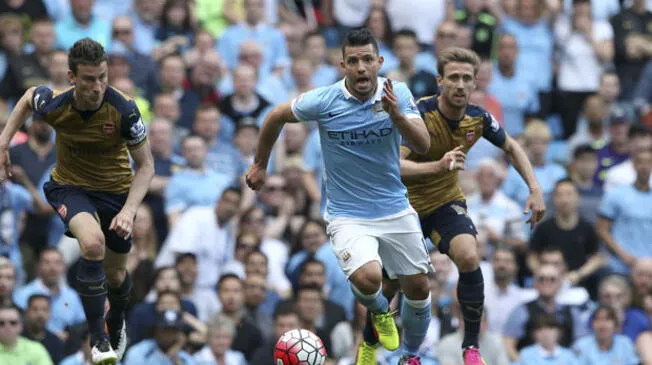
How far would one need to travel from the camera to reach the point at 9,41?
21516 millimetres

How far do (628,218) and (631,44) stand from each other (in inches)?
170

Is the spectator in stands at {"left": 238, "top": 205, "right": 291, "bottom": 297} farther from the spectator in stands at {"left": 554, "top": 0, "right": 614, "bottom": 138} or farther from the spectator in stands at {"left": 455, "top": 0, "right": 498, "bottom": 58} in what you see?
the spectator in stands at {"left": 554, "top": 0, "right": 614, "bottom": 138}

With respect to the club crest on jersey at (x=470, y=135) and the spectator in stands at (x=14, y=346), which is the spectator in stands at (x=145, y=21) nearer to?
the spectator in stands at (x=14, y=346)

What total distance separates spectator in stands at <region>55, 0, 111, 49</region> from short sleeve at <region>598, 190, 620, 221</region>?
7003 millimetres

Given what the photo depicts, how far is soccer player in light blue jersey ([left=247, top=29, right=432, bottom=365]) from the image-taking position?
14.2 m

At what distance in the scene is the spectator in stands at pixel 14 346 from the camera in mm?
17891

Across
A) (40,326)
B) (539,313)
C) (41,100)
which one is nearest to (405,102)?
(41,100)

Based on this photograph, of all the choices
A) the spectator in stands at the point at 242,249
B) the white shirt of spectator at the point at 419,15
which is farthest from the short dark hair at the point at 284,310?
the white shirt of spectator at the point at 419,15

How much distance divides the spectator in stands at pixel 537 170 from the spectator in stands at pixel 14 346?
275 inches

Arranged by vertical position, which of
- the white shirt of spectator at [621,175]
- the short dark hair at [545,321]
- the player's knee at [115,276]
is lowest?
the short dark hair at [545,321]

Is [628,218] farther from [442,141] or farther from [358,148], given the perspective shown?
[358,148]

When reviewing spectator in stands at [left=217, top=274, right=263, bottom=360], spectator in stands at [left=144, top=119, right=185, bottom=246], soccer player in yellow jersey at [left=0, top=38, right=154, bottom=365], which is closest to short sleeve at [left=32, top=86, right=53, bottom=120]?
soccer player in yellow jersey at [left=0, top=38, right=154, bottom=365]

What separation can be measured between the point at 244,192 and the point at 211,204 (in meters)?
0.51

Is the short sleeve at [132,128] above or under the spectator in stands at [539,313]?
above
